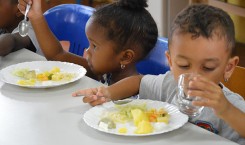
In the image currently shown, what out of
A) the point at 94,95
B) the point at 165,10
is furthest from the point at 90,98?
the point at 165,10

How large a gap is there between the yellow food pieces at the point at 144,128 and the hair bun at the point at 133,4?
592mm

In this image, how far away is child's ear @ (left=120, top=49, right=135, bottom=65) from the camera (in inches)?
60.6

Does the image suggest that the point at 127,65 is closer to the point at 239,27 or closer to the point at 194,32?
the point at 194,32

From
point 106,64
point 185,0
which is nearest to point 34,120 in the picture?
point 106,64

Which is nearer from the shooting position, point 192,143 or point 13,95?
point 192,143

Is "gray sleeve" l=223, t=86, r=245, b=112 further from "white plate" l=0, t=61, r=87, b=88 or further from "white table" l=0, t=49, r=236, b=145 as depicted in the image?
"white plate" l=0, t=61, r=87, b=88

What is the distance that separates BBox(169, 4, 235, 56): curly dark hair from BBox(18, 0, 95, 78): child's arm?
0.62 metres

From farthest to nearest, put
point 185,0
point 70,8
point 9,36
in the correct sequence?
1. point 185,0
2. point 70,8
3. point 9,36

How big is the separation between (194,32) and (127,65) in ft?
1.62

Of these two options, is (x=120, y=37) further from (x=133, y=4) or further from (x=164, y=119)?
(x=164, y=119)

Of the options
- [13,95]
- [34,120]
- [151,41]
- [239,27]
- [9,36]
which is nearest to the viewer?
[34,120]

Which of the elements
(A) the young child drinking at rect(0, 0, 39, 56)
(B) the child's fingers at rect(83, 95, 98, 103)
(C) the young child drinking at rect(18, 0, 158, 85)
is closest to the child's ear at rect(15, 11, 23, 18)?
(A) the young child drinking at rect(0, 0, 39, 56)

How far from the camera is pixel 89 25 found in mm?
1562

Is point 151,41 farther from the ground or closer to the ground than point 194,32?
closer to the ground
